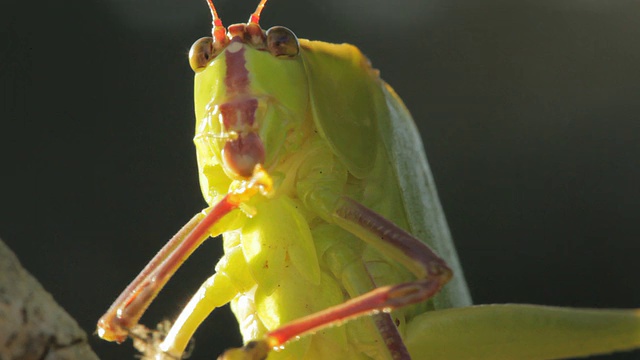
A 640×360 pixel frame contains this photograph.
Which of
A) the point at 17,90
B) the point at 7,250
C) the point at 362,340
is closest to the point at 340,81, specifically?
the point at 362,340

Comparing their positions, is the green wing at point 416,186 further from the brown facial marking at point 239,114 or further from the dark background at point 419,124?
the dark background at point 419,124

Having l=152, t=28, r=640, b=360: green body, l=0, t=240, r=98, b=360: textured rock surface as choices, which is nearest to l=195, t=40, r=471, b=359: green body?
l=152, t=28, r=640, b=360: green body

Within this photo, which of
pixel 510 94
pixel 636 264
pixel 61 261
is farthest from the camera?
pixel 510 94

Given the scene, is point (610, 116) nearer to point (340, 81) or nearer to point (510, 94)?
point (510, 94)

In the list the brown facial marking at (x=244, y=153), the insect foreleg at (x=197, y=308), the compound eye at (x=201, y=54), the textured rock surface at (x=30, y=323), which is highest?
the compound eye at (x=201, y=54)

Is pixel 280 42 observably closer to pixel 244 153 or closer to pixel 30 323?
pixel 244 153

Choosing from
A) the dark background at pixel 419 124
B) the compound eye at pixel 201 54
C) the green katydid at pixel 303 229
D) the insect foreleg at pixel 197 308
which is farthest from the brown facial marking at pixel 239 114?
the dark background at pixel 419 124
